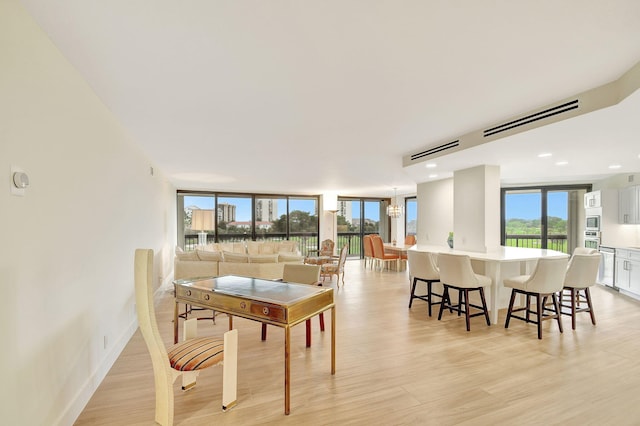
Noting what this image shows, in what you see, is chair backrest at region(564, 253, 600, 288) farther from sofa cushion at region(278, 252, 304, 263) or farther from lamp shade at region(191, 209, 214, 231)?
lamp shade at region(191, 209, 214, 231)

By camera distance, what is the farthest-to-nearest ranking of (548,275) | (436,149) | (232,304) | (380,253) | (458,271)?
(380,253) → (436,149) → (458,271) → (548,275) → (232,304)

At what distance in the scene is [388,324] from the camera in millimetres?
4129

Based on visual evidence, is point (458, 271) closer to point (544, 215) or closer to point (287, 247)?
point (544, 215)

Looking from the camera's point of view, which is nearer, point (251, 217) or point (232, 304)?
point (232, 304)

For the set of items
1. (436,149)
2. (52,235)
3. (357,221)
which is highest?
(436,149)

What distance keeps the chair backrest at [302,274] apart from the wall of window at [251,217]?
5.97 m

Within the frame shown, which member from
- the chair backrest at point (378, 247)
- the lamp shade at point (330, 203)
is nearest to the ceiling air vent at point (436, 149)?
the chair backrest at point (378, 247)

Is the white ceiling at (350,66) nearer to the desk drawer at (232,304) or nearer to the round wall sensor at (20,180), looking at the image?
the round wall sensor at (20,180)

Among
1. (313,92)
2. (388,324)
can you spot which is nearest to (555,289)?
(388,324)

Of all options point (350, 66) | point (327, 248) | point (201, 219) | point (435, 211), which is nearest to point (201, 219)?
point (201, 219)

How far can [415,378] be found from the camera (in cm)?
270

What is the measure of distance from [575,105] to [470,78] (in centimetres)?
111

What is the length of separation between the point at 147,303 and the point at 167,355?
437 mm

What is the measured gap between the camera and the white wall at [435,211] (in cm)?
681
